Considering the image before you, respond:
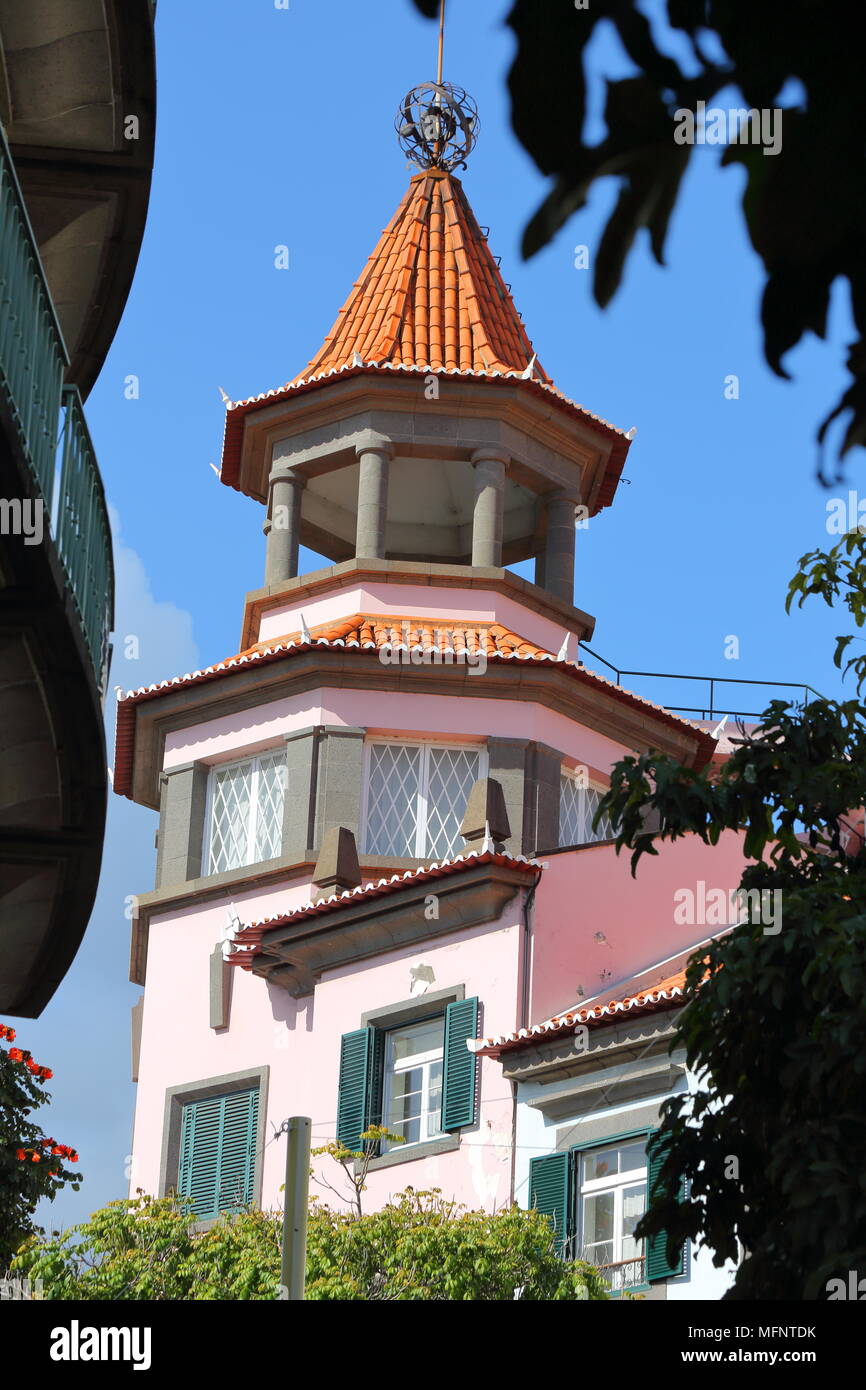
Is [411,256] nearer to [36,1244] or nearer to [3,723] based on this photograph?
[36,1244]

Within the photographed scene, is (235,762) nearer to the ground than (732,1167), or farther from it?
farther from it

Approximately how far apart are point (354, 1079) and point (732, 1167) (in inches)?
601

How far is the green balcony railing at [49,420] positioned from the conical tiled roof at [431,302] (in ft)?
76.3

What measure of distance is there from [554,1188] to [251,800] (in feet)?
31.4

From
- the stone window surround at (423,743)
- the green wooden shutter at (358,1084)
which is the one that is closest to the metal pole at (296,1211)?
the green wooden shutter at (358,1084)

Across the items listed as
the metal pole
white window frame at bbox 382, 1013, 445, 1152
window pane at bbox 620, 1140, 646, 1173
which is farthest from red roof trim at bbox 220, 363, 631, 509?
the metal pole

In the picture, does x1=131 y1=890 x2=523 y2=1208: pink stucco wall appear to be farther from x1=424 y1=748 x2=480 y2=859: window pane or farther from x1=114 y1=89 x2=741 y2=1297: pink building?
x1=424 y1=748 x2=480 y2=859: window pane

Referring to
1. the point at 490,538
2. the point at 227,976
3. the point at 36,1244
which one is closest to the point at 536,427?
the point at 490,538

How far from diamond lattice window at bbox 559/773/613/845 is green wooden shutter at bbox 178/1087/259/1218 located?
544 cm

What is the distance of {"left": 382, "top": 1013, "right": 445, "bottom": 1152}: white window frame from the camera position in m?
26.1

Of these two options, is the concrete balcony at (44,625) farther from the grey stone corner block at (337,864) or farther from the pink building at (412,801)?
the grey stone corner block at (337,864)

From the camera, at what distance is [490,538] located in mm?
33656

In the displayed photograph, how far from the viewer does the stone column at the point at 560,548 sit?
34594mm

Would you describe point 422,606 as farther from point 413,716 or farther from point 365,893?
point 365,893
